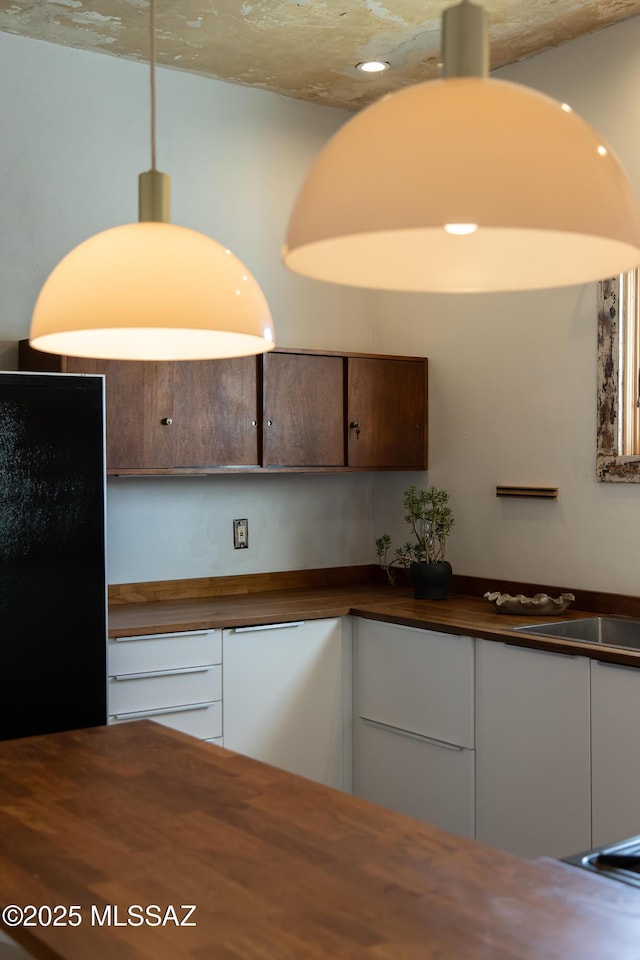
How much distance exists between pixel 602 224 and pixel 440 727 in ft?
9.33

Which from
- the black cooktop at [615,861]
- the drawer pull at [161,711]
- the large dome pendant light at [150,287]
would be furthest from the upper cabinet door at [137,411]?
the black cooktop at [615,861]

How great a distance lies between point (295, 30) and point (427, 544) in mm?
2024

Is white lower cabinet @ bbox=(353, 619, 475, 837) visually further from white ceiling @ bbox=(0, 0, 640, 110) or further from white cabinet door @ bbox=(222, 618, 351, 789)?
white ceiling @ bbox=(0, 0, 640, 110)

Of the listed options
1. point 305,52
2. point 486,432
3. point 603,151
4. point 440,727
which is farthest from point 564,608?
point 603,151

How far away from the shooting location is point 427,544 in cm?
436

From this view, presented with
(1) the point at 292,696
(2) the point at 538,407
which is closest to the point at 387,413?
(2) the point at 538,407

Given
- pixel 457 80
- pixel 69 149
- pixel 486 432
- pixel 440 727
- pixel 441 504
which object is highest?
pixel 69 149

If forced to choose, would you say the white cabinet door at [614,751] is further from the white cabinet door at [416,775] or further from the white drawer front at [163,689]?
the white drawer front at [163,689]

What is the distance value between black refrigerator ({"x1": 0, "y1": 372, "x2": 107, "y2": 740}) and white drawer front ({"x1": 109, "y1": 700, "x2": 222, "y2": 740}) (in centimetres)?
24

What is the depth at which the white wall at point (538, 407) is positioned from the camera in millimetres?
3787

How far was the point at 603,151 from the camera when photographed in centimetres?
112

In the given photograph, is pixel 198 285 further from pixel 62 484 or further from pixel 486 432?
pixel 486 432

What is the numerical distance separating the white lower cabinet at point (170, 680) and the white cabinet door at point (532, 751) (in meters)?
0.92

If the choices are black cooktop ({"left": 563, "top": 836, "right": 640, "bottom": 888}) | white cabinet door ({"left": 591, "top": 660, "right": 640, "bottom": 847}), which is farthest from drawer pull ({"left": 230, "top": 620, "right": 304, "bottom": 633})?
black cooktop ({"left": 563, "top": 836, "right": 640, "bottom": 888})
